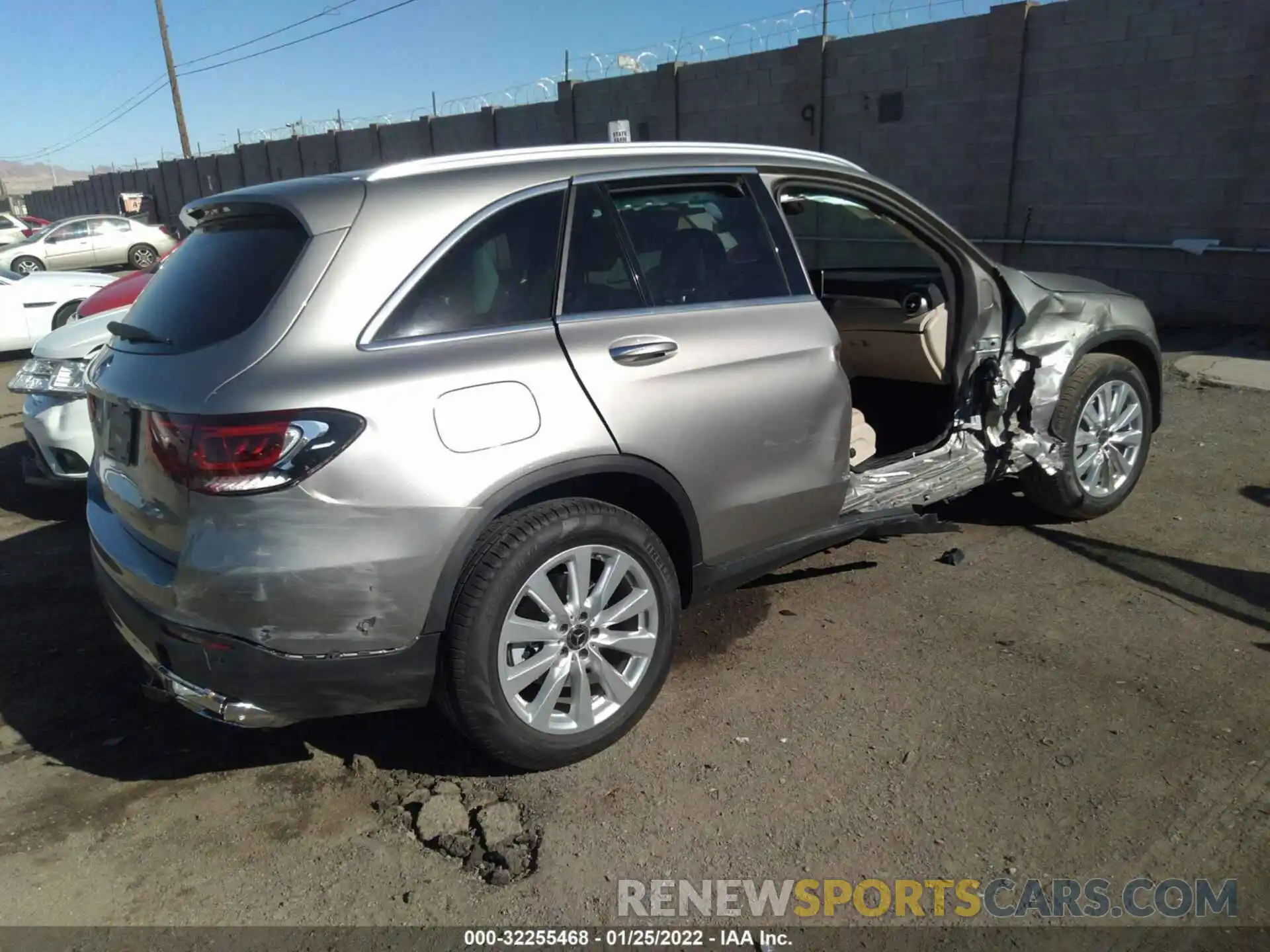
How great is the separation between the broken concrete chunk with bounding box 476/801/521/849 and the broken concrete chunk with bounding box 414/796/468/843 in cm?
5

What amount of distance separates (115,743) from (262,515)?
4.85 ft

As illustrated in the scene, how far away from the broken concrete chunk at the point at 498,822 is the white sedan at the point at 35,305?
10.4 metres

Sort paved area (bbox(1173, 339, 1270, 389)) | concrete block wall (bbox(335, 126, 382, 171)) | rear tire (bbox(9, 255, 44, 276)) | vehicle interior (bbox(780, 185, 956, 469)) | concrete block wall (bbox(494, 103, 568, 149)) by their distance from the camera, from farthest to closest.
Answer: concrete block wall (bbox(335, 126, 382, 171)) < rear tire (bbox(9, 255, 44, 276)) < concrete block wall (bbox(494, 103, 568, 149)) < paved area (bbox(1173, 339, 1270, 389)) < vehicle interior (bbox(780, 185, 956, 469))

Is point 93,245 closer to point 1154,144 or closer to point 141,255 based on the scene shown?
point 141,255

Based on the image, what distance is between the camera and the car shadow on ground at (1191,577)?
4.12 meters

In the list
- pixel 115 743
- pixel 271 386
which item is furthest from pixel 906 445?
pixel 115 743

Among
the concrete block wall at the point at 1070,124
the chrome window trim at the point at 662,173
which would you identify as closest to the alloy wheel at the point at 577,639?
the chrome window trim at the point at 662,173

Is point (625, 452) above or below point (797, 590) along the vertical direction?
above

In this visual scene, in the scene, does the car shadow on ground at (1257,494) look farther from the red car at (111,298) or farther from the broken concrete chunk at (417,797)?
the red car at (111,298)

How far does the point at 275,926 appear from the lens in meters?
2.54

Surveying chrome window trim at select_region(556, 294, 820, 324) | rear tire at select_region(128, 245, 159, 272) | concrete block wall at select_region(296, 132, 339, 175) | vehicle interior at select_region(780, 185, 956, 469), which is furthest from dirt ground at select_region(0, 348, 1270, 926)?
concrete block wall at select_region(296, 132, 339, 175)

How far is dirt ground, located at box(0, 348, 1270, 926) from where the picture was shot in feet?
8.78

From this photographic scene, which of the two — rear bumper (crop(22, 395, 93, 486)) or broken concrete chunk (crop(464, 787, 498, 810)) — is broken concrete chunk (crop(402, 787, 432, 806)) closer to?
broken concrete chunk (crop(464, 787, 498, 810))

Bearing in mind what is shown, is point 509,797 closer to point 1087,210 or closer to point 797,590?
point 797,590
